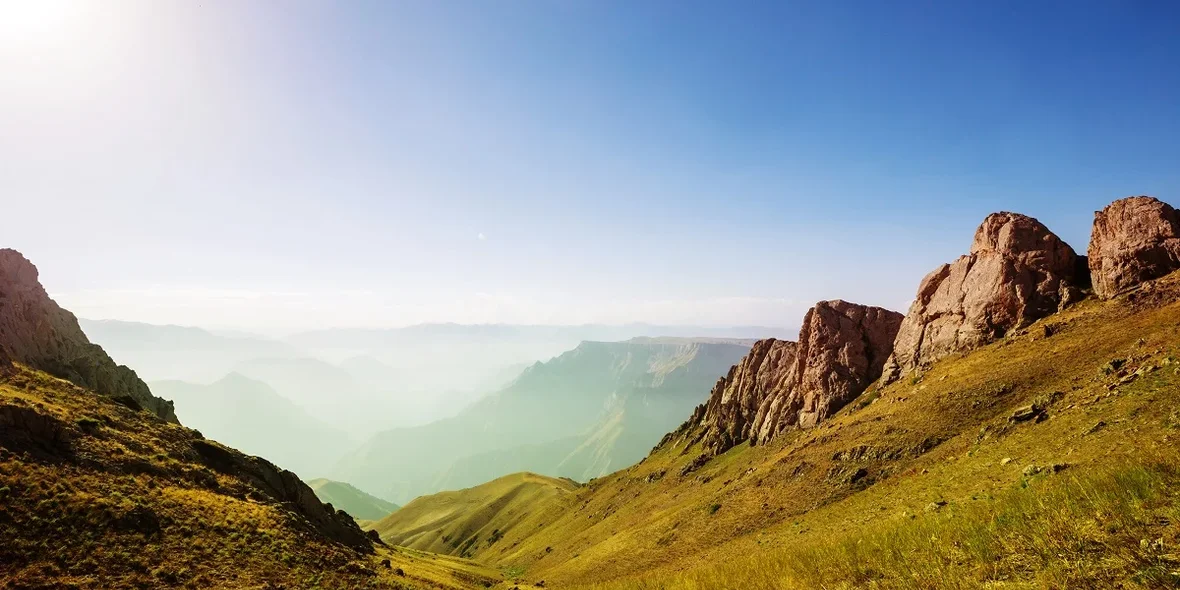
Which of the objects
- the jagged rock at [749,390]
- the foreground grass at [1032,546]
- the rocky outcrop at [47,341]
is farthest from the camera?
the jagged rock at [749,390]

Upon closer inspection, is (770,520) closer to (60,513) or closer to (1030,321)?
(1030,321)


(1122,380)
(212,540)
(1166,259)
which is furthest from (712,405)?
(212,540)

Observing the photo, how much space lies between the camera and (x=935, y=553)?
9.73m

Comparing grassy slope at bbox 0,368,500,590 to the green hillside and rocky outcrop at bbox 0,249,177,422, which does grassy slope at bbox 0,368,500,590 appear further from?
the green hillside

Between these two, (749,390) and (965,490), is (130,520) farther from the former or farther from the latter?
(749,390)

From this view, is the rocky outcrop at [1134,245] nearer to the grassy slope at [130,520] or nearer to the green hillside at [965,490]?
the green hillside at [965,490]

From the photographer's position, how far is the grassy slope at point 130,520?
2955 cm

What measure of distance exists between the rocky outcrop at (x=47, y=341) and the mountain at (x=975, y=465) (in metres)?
77.6

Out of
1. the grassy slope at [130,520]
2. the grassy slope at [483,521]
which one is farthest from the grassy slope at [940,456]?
the grassy slope at [483,521]

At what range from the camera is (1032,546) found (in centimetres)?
814

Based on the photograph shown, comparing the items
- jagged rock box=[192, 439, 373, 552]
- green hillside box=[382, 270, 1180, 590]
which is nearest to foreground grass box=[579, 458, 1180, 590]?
green hillside box=[382, 270, 1180, 590]

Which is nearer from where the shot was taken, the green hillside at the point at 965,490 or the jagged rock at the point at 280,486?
the green hillside at the point at 965,490

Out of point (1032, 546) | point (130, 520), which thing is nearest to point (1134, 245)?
point (1032, 546)

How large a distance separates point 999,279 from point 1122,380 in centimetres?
4425
